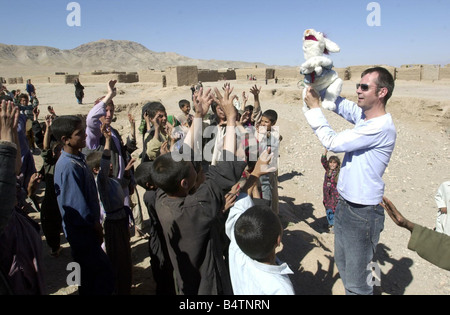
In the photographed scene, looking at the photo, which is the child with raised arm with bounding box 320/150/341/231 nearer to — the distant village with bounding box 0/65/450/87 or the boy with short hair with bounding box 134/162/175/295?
the boy with short hair with bounding box 134/162/175/295

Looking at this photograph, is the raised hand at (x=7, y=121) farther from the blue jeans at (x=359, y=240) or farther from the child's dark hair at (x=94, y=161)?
the blue jeans at (x=359, y=240)

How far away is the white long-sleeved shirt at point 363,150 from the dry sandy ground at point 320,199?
1.43 m

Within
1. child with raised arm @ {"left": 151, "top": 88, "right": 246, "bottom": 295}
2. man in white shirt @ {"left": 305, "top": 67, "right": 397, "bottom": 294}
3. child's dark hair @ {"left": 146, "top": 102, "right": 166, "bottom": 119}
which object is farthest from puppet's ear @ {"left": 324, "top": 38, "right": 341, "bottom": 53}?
child's dark hair @ {"left": 146, "top": 102, "right": 166, "bottom": 119}

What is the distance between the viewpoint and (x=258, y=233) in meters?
1.81

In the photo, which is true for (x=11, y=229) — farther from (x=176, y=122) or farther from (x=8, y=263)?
(x=176, y=122)

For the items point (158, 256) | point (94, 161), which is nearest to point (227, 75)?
point (94, 161)

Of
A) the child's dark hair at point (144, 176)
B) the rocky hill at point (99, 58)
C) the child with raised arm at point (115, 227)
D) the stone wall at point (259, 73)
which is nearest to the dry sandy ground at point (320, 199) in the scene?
the child with raised arm at point (115, 227)

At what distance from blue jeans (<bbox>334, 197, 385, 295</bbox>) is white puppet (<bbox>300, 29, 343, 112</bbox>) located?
0.86 m

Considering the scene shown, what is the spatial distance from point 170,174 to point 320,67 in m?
1.36

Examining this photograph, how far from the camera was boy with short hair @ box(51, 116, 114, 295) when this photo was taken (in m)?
2.44

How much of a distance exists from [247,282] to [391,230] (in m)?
4.72

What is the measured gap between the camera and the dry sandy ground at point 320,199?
11.6 feet

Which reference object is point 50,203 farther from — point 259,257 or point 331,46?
point 331,46
